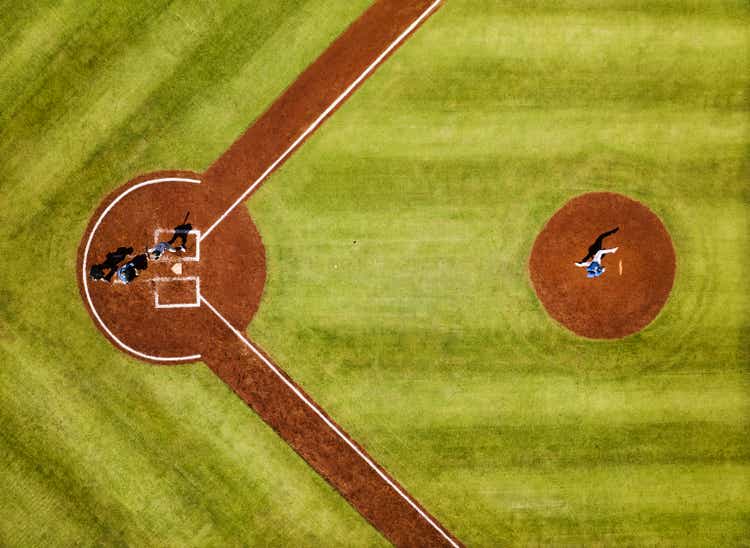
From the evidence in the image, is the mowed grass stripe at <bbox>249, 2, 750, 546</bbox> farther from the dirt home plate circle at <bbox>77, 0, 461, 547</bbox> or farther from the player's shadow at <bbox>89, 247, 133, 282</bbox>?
the player's shadow at <bbox>89, 247, 133, 282</bbox>

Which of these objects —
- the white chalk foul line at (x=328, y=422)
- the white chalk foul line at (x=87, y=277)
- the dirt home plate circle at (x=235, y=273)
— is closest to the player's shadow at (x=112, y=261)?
the dirt home plate circle at (x=235, y=273)

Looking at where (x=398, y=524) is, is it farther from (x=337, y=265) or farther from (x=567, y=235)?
(x=567, y=235)

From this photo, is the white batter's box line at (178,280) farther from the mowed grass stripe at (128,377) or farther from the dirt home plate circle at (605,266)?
the dirt home plate circle at (605,266)

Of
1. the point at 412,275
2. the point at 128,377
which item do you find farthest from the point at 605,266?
the point at 128,377

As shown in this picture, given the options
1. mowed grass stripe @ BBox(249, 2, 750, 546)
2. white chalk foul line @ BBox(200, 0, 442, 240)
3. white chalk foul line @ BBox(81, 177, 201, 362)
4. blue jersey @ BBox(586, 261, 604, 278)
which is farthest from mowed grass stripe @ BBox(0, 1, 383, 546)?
blue jersey @ BBox(586, 261, 604, 278)

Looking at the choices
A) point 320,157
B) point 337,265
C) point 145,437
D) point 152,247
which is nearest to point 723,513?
point 337,265

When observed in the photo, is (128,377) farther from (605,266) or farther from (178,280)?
(605,266)
